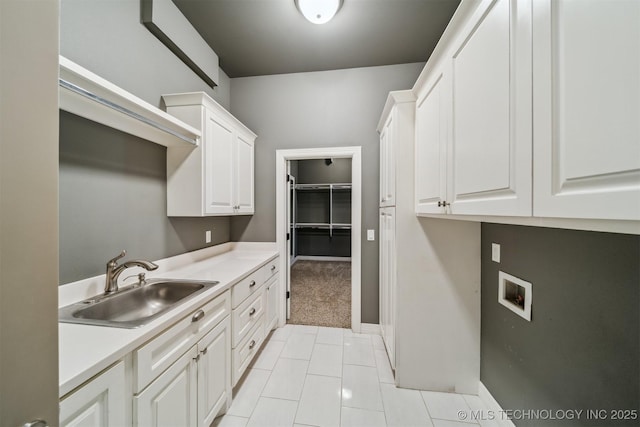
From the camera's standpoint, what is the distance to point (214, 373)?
139 centimetres

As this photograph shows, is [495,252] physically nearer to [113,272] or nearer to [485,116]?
[485,116]

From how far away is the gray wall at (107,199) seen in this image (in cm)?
120

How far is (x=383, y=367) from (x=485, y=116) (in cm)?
205

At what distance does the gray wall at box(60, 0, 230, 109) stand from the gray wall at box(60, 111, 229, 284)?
0.35 metres

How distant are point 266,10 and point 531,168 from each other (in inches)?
88.1

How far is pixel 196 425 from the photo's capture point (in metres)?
1.22

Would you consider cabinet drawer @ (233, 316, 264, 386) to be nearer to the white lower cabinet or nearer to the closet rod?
the white lower cabinet

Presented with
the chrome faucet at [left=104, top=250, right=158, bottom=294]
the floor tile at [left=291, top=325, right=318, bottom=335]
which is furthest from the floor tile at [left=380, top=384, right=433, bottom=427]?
the chrome faucet at [left=104, top=250, right=158, bottom=294]

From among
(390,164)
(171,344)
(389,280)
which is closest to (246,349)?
(171,344)

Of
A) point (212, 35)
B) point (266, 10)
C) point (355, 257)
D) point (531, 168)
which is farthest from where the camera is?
point (355, 257)

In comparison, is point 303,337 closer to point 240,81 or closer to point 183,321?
point 183,321

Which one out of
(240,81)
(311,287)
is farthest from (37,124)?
(311,287)

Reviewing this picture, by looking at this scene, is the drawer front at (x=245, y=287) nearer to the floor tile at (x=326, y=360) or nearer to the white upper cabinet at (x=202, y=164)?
the white upper cabinet at (x=202, y=164)

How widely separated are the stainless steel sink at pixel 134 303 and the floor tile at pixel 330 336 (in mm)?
1453
